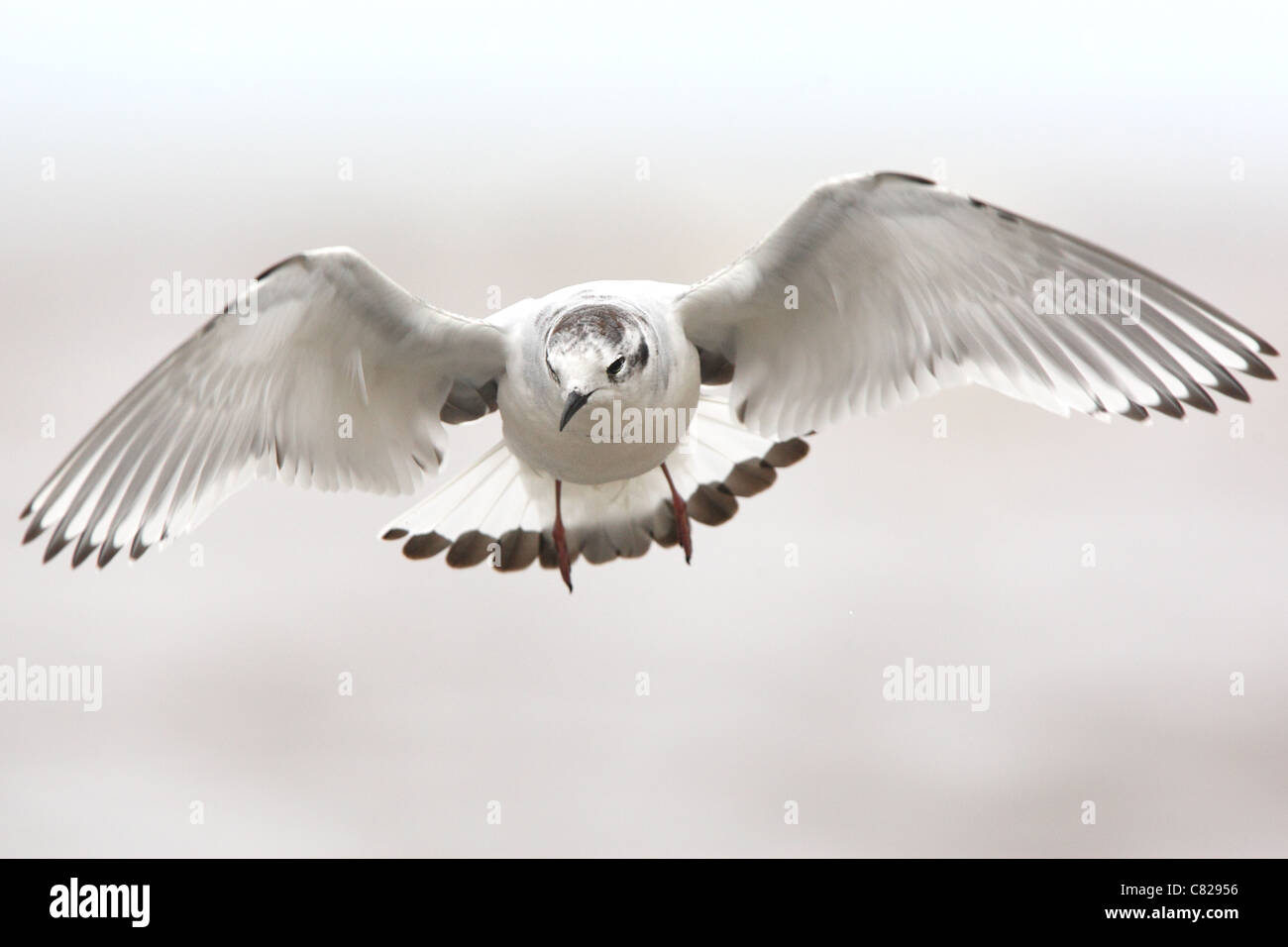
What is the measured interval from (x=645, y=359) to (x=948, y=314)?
90 cm

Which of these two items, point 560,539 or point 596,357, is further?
point 560,539

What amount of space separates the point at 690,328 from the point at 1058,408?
3.63 feet

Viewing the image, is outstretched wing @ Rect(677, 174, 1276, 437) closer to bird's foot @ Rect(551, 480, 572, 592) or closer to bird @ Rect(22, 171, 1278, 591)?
bird @ Rect(22, 171, 1278, 591)

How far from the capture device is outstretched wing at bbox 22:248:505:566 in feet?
13.8

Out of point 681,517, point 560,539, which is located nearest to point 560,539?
point 560,539

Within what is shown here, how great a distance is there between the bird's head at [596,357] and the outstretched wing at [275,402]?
39 centimetres

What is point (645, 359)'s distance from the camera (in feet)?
14.0

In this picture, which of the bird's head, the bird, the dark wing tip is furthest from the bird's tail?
the bird's head

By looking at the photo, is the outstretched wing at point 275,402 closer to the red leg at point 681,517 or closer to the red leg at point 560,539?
the red leg at point 560,539

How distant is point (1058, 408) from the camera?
4.39 metres

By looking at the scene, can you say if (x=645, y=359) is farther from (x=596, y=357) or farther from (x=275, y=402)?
(x=275, y=402)

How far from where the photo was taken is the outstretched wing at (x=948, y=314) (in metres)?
4.11

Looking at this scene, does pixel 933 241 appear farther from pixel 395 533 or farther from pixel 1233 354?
pixel 395 533

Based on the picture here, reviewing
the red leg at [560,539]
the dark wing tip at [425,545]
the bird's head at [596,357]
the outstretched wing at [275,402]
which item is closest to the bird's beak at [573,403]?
the bird's head at [596,357]
